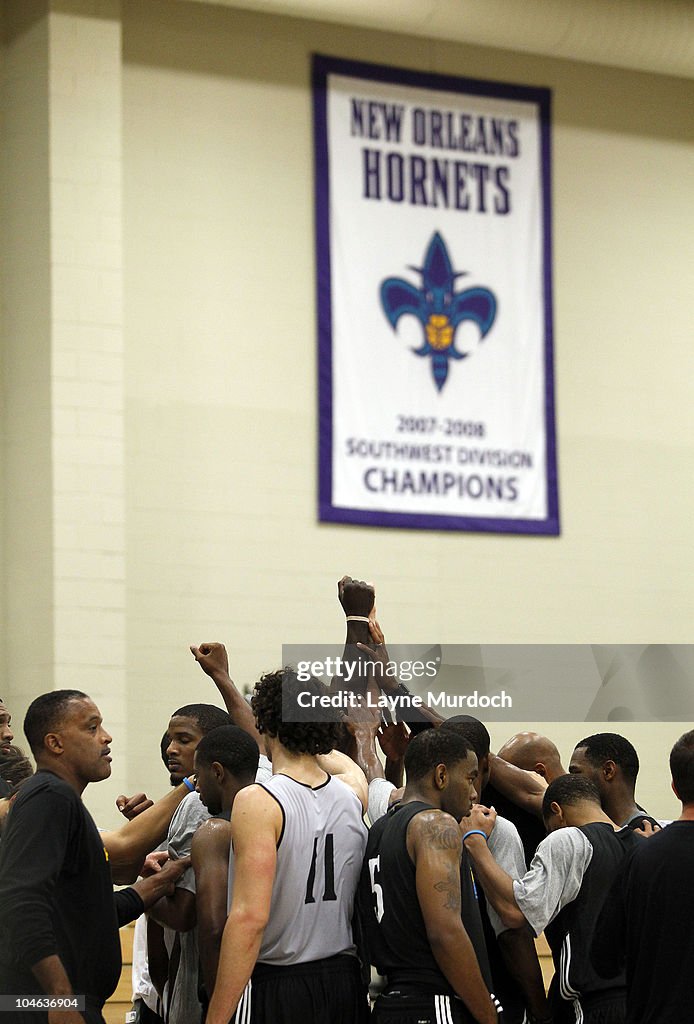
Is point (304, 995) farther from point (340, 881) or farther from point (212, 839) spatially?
point (212, 839)

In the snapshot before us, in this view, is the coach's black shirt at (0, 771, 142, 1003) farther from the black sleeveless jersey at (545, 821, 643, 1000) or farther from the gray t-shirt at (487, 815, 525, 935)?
the black sleeveless jersey at (545, 821, 643, 1000)

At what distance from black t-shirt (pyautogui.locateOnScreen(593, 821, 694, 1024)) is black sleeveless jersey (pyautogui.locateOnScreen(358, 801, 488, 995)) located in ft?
1.52

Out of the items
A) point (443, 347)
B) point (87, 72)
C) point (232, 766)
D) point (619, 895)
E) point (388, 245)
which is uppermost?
point (87, 72)

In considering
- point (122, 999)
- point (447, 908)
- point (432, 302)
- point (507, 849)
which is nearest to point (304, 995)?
point (447, 908)

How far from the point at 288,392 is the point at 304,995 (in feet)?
23.9

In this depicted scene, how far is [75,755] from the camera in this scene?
A: 4379mm

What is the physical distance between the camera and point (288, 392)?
1122 centimetres

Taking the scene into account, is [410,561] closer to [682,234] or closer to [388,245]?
→ [388,245]

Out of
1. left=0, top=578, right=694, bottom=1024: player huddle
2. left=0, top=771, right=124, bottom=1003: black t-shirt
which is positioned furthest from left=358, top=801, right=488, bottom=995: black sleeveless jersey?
left=0, top=771, right=124, bottom=1003: black t-shirt

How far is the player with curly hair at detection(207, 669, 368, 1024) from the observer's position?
421 centimetres

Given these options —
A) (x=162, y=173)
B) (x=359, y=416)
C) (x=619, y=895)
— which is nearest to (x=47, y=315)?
(x=162, y=173)

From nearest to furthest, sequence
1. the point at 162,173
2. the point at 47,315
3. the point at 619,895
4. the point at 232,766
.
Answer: the point at 619,895, the point at 232,766, the point at 47,315, the point at 162,173

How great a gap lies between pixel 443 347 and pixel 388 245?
915 mm

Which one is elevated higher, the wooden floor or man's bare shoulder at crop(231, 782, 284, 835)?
man's bare shoulder at crop(231, 782, 284, 835)
